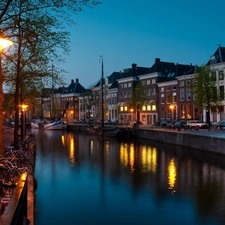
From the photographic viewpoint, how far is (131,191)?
1802cm

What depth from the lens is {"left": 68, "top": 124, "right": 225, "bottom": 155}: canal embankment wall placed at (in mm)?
30920

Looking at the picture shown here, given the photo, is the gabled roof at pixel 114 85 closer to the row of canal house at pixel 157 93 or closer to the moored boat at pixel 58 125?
the row of canal house at pixel 157 93

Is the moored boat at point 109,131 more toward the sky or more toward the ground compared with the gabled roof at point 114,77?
more toward the ground

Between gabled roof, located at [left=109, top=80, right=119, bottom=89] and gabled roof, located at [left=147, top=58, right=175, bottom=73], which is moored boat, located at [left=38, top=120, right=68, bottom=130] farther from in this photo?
gabled roof, located at [left=147, top=58, right=175, bottom=73]

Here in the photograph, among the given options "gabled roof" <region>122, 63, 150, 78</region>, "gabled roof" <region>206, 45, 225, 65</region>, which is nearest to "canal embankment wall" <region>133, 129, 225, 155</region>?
"gabled roof" <region>206, 45, 225, 65</region>

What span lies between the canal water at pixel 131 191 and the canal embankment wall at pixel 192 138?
180 centimetres

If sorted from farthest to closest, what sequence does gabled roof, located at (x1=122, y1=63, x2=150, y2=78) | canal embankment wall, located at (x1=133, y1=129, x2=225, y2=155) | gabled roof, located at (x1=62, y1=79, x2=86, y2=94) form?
gabled roof, located at (x1=62, y1=79, x2=86, y2=94) → gabled roof, located at (x1=122, y1=63, x2=150, y2=78) → canal embankment wall, located at (x1=133, y1=129, x2=225, y2=155)

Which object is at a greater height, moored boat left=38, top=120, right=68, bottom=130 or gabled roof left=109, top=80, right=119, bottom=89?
gabled roof left=109, top=80, right=119, bottom=89

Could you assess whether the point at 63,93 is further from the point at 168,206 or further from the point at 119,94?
the point at 168,206

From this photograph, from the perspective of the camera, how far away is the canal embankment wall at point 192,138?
3092cm

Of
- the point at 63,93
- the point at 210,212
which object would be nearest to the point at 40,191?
the point at 210,212

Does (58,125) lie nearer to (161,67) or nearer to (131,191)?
(161,67)

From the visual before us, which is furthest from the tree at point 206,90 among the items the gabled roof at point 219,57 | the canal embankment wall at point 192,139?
the gabled roof at point 219,57

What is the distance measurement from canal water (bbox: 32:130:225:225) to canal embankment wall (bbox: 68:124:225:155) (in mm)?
1802
